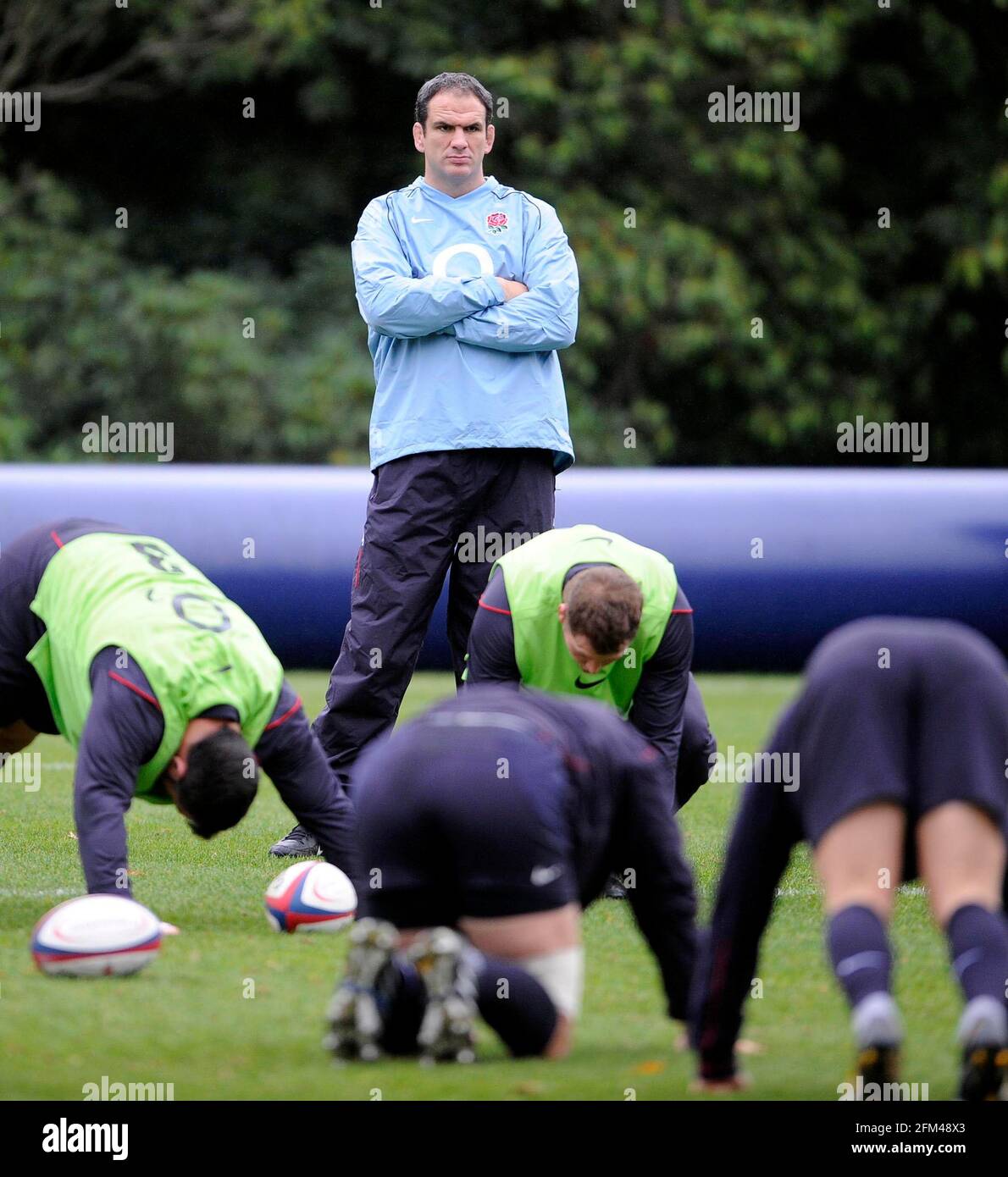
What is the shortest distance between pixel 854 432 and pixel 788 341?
103 centimetres

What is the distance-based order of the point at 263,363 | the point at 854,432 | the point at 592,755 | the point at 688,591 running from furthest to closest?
1. the point at 854,432
2. the point at 263,363
3. the point at 688,591
4. the point at 592,755

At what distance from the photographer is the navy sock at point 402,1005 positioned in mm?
3404

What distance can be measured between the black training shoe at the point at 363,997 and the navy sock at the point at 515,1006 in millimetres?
188

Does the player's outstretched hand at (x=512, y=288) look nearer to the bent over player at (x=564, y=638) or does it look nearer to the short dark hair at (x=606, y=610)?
the bent over player at (x=564, y=638)

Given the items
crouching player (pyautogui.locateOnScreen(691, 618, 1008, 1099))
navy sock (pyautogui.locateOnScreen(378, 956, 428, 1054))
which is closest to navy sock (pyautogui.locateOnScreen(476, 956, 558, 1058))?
navy sock (pyautogui.locateOnScreen(378, 956, 428, 1054))

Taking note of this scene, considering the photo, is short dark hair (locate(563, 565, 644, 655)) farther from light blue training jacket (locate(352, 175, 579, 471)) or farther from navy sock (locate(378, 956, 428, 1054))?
light blue training jacket (locate(352, 175, 579, 471))

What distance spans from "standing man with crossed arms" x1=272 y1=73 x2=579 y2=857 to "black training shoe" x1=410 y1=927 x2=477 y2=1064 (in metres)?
2.17

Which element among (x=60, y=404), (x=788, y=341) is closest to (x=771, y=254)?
(x=788, y=341)

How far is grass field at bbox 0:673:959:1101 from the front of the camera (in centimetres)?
342

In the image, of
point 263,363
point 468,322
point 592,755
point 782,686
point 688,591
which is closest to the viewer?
point 592,755

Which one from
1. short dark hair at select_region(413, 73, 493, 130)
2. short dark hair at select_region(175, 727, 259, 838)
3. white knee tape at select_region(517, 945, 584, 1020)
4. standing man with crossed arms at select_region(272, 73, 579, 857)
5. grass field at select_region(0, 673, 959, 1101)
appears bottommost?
grass field at select_region(0, 673, 959, 1101)

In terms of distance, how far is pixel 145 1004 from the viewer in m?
3.95

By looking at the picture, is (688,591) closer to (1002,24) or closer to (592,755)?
(592,755)

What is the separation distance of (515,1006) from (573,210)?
39.8 feet
